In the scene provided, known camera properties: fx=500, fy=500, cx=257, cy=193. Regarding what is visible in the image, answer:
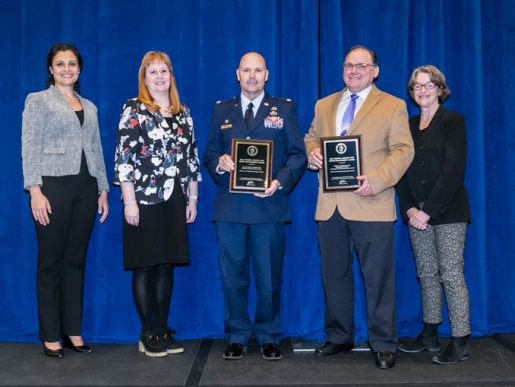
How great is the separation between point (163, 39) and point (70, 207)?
1.34m

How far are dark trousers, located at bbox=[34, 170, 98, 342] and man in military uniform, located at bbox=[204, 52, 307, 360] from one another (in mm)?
816

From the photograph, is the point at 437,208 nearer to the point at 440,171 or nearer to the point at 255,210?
the point at 440,171

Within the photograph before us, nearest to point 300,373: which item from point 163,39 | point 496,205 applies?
point 496,205

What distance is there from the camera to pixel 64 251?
310cm

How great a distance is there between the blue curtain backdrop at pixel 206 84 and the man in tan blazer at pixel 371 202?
51 cm

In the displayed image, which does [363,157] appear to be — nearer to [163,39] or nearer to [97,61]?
[163,39]

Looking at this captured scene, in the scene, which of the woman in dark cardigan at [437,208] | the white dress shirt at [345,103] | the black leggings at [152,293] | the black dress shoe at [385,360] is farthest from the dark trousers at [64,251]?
the woman in dark cardigan at [437,208]

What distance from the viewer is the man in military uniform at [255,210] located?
296cm

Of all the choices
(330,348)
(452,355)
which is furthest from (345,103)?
(452,355)

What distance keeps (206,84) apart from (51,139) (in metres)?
1.10

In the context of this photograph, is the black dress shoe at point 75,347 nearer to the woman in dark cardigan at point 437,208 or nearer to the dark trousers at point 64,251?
the dark trousers at point 64,251

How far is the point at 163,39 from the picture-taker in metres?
3.50

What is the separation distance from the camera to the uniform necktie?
295 centimetres

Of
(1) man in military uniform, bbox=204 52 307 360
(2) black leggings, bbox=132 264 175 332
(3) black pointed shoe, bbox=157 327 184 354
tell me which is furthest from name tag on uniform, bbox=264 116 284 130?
(3) black pointed shoe, bbox=157 327 184 354
